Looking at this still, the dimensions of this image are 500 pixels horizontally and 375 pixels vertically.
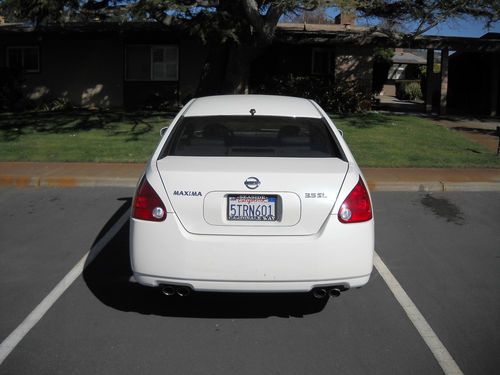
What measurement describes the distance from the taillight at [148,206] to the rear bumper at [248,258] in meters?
0.06

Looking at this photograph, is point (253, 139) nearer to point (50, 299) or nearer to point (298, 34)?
point (50, 299)

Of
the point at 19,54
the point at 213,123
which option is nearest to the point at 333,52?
the point at 19,54

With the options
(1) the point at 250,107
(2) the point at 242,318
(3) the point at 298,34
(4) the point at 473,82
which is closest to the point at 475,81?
(4) the point at 473,82

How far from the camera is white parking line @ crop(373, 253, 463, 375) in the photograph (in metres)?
3.51

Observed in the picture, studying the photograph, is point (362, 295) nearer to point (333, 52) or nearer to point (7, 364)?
point (7, 364)

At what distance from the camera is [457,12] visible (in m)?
16.1

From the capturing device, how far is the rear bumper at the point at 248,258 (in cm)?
364

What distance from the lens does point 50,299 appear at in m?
4.46

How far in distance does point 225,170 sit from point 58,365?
163cm

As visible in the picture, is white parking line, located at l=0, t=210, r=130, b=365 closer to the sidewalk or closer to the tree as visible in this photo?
the sidewalk

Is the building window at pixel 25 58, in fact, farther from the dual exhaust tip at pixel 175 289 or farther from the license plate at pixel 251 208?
the license plate at pixel 251 208

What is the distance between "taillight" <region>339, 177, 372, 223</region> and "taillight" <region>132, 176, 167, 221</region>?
1.22 m

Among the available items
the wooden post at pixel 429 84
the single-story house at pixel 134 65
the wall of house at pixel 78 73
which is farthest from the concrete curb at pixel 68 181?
the wooden post at pixel 429 84

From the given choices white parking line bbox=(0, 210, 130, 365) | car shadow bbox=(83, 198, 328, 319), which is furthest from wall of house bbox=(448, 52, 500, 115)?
car shadow bbox=(83, 198, 328, 319)
